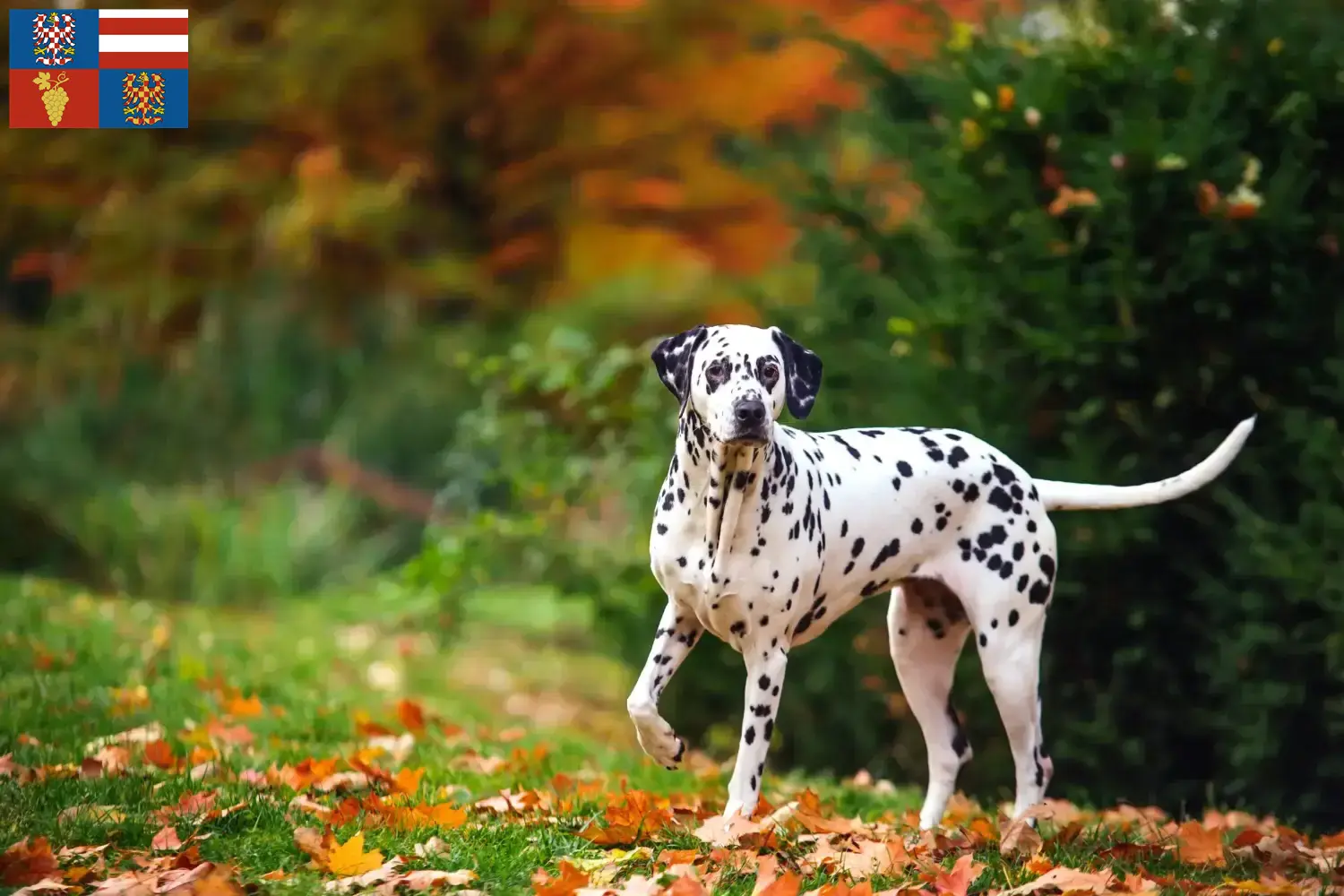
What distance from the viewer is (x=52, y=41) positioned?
1012 cm

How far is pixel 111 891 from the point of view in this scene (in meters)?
3.50

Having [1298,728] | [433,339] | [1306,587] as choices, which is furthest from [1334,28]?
[433,339]

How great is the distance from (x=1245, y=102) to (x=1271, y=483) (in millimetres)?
1754

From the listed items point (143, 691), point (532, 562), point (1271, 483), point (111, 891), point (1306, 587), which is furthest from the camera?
point (532, 562)

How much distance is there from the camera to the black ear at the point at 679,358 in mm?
4352

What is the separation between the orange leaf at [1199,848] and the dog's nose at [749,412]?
2.04m

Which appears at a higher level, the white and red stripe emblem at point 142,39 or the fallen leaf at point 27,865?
the white and red stripe emblem at point 142,39

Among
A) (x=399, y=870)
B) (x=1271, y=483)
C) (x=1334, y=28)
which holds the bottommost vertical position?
(x=399, y=870)

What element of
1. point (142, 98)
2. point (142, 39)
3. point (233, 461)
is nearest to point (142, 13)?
point (142, 39)

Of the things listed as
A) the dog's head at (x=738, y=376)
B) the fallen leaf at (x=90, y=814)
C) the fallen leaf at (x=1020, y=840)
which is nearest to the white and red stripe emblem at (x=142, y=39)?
the fallen leaf at (x=90, y=814)

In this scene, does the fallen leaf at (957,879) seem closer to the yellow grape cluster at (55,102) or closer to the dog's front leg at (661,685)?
the dog's front leg at (661,685)

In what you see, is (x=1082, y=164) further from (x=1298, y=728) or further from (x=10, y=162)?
(x=10, y=162)

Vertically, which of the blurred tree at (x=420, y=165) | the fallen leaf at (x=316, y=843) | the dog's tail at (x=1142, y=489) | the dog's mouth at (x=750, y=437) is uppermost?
the blurred tree at (x=420, y=165)

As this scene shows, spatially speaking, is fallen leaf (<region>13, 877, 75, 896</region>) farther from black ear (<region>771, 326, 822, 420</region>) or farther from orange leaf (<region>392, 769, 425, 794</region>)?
black ear (<region>771, 326, 822, 420</region>)
